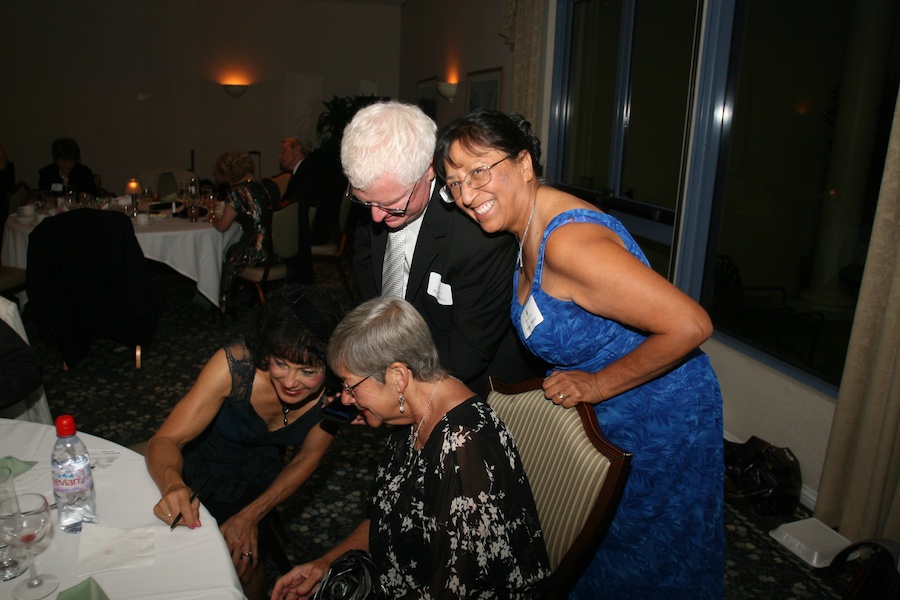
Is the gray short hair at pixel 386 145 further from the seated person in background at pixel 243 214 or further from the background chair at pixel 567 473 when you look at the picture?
the seated person in background at pixel 243 214

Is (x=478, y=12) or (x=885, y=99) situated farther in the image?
(x=478, y=12)

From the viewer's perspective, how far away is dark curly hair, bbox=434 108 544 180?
1479 millimetres

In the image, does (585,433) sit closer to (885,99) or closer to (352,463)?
(352,463)

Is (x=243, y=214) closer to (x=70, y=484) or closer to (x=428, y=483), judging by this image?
(x=70, y=484)

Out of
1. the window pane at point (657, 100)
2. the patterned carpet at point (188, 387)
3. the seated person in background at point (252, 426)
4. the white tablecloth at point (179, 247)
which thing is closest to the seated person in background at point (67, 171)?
the white tablecloth at point (179, 247)

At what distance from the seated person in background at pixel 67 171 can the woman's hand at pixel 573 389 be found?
5.85 m

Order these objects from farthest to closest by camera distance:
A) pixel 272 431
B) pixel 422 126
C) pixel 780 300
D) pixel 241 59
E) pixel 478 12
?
pixel 241 59
pixel 478 12
pixel 780 300
pixel 272 431
pixel 422 126

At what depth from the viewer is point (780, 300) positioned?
3.62m

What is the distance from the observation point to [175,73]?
375 inches

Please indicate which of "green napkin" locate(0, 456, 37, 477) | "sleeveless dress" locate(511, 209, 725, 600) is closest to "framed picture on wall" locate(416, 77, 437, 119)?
"sleeveless dress" locate(511, 209, 725, 600)

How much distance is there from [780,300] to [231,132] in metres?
8.56

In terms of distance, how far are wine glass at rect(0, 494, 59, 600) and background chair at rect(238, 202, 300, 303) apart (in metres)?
3.88

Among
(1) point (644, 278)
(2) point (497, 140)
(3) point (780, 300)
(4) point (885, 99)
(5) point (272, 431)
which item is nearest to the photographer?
(1) point (644, 278)

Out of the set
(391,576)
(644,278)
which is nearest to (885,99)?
(644,278)
